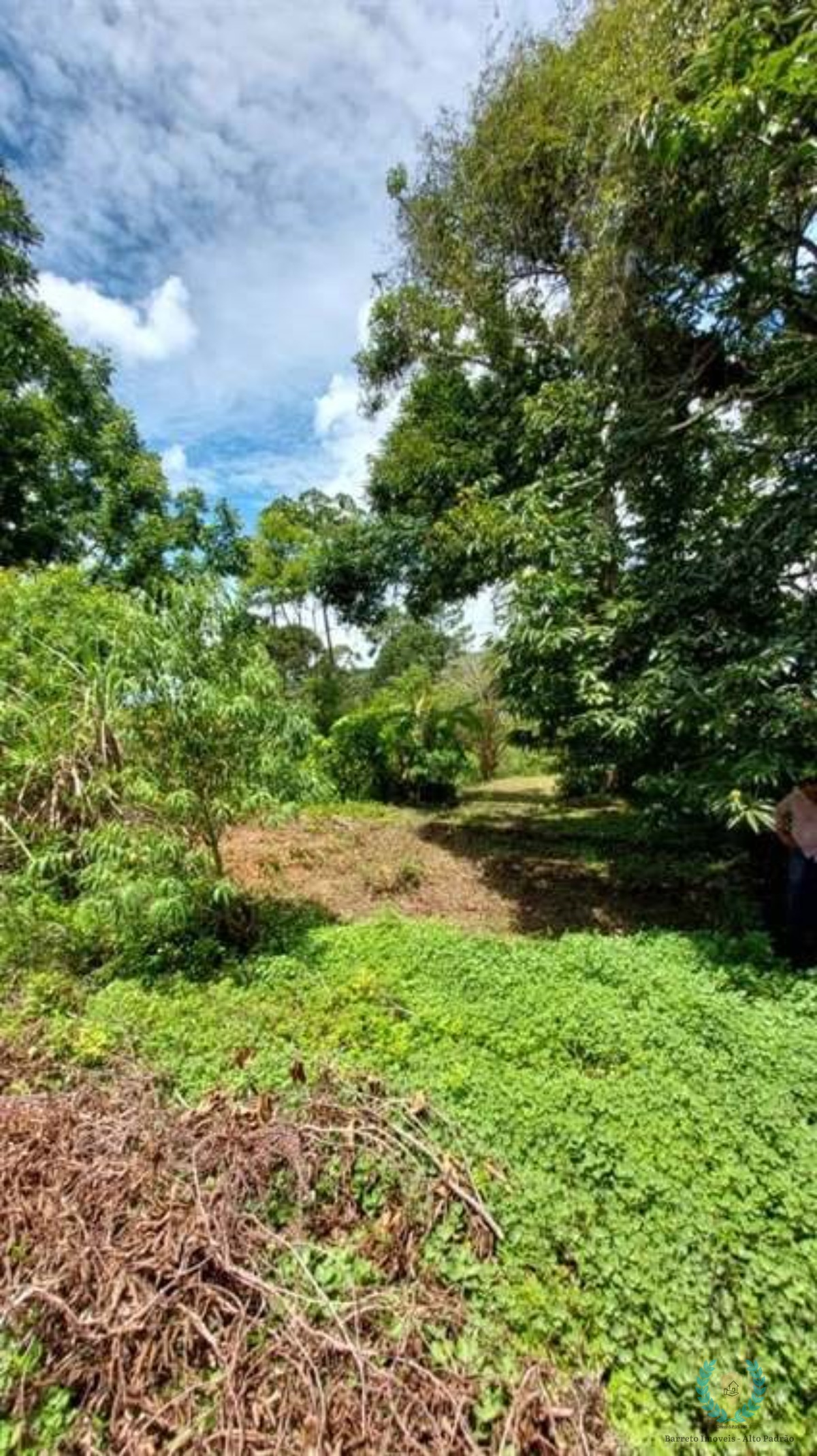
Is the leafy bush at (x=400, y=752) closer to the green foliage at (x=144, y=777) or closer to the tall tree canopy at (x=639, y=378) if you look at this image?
the tall tree canopy at (x=639, y=378)

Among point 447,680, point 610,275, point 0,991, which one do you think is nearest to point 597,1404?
point 0,991

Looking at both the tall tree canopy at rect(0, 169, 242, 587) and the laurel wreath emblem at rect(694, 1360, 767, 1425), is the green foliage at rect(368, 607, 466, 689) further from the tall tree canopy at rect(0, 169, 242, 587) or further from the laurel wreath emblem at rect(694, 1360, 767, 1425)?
the laurel wreath emblem at rect(694, 1360, 767, 1425)

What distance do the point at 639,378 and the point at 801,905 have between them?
4.59 meters

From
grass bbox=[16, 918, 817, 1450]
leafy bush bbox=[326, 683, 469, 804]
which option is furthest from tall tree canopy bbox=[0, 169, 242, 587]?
grass bbox=[16, 918, 817, 1450]

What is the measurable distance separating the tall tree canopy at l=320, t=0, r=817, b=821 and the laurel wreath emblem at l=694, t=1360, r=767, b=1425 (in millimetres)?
2278

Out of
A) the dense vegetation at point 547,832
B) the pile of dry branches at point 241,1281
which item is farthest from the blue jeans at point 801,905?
the pile of dry branches at point 241,1281

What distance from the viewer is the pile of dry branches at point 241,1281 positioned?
151 centimetres

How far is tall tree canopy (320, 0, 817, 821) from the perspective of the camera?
3.51 m

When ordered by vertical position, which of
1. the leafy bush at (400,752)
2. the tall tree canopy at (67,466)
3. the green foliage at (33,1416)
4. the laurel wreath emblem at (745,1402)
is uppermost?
the tall tree canopy at (67,466)

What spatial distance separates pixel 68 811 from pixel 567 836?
5.61 m

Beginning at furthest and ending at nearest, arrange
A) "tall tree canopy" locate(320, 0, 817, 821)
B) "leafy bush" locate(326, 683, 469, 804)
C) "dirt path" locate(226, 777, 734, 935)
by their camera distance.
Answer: "leafy bush" locate(326, 683, 469, 804) → "dirt path" locate(226, 777, 734, 935) → "tall tree canopy" locate(320, 0, 817, 821)

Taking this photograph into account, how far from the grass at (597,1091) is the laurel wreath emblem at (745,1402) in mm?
24

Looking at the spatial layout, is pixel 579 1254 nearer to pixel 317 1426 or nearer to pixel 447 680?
pixel 317 1426

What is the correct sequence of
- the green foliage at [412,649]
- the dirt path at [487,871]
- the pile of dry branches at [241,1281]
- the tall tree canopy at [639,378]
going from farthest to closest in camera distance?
the green foliage at [412,649]
the dirt path at [487,871]
the tall tree canopy at [639,378]
the pile of dry branches at [241,1281]
